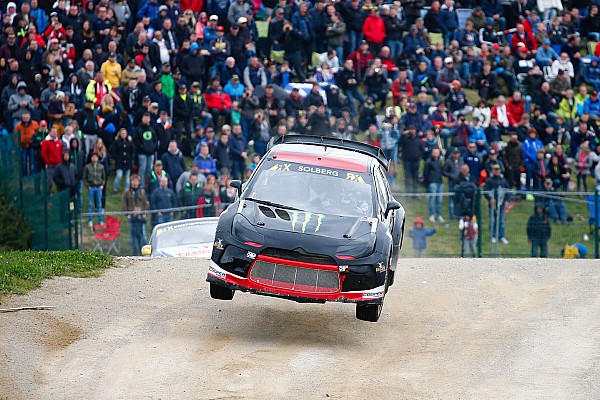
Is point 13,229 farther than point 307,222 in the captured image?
Yes

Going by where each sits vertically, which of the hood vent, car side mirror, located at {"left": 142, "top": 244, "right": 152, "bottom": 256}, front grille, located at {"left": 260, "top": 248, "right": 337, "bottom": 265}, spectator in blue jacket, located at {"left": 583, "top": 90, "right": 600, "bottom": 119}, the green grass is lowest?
car side mirror, located at {"left": 142, "top": 244, "right": 152, "bottom": 256}

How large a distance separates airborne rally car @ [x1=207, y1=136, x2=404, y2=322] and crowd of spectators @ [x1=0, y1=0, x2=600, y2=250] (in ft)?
33.6

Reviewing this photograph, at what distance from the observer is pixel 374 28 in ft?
99.5

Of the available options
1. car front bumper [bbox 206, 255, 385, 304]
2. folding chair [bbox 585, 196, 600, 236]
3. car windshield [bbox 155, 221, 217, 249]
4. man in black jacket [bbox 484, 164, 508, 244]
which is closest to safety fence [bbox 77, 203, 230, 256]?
car windshield [bbox 155, 221, 217, 249]

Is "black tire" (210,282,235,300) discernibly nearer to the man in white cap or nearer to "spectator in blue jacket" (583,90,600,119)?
the man in white cap

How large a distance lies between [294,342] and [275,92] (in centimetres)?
1510

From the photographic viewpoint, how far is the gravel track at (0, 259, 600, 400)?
460 inches

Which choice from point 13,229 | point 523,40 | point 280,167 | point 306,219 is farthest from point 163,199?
point 523,40

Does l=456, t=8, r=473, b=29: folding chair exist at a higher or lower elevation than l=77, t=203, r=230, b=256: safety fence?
higher

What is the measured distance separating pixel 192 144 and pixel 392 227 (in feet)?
42.6

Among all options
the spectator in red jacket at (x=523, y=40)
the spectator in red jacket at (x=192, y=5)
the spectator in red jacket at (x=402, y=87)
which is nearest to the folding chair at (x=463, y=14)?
the spectator in red jacket at (x=523, y=40)

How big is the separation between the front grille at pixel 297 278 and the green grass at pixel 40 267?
3509 millimetres

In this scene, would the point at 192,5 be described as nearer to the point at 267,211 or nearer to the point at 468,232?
the point at 468,232

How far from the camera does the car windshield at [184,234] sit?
20.4 metres
